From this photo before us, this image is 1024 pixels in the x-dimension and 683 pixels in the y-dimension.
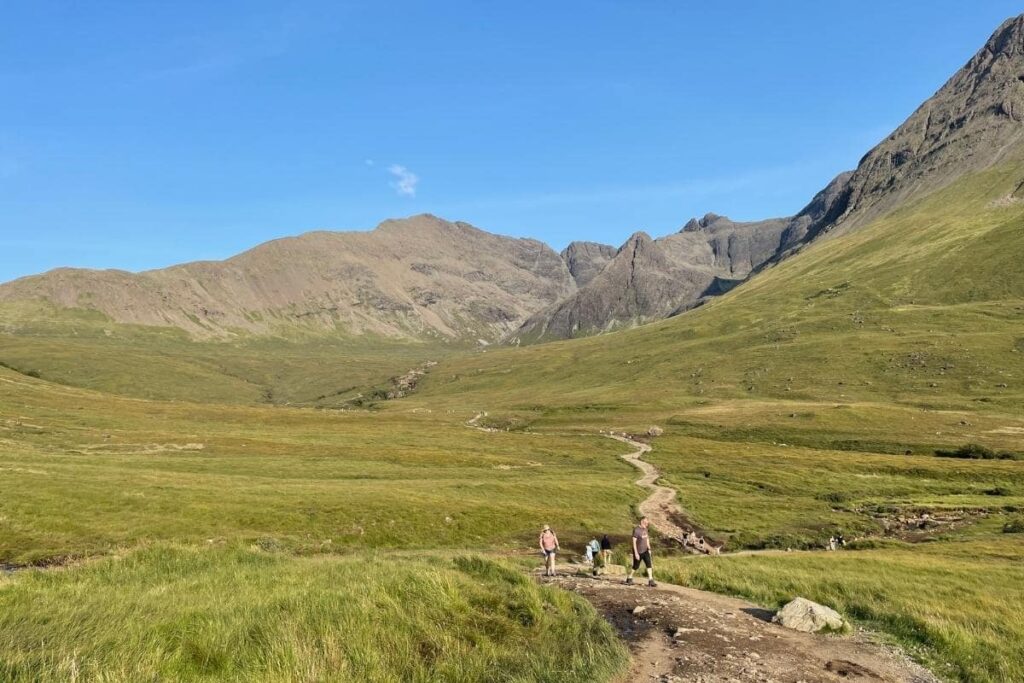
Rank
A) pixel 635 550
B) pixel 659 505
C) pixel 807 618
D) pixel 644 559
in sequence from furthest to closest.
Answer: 1. pixel 659 505
2. pixel 635 550
3. pixel 644 559
4. pixel 807 618

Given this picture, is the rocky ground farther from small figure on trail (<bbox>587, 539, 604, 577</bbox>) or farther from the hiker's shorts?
small figure on trail (<bbox>587, 539, 604, 577</bbox>)

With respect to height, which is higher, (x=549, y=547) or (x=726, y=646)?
(x=726, y=646)

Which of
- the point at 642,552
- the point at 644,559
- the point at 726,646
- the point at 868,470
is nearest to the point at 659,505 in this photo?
the point at 642,552

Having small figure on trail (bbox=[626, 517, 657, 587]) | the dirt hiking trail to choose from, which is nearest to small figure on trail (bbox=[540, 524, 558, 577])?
small figure on trail (bbox=[626, 517, 657, 587])

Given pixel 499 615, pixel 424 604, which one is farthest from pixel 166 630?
pixel 499 615

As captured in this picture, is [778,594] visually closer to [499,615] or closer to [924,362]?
[499,615]

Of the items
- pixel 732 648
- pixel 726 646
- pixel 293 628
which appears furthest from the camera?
pixel 726 646

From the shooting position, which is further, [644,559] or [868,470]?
[868,470]

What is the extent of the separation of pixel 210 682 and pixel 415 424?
433 ft

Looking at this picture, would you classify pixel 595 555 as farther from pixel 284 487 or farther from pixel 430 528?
pixel 284 487

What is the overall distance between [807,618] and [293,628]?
49.1 ft

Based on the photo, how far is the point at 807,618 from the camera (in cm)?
1836

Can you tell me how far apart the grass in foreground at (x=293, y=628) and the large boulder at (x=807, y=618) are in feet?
20.2

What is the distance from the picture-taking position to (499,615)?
15688mm
